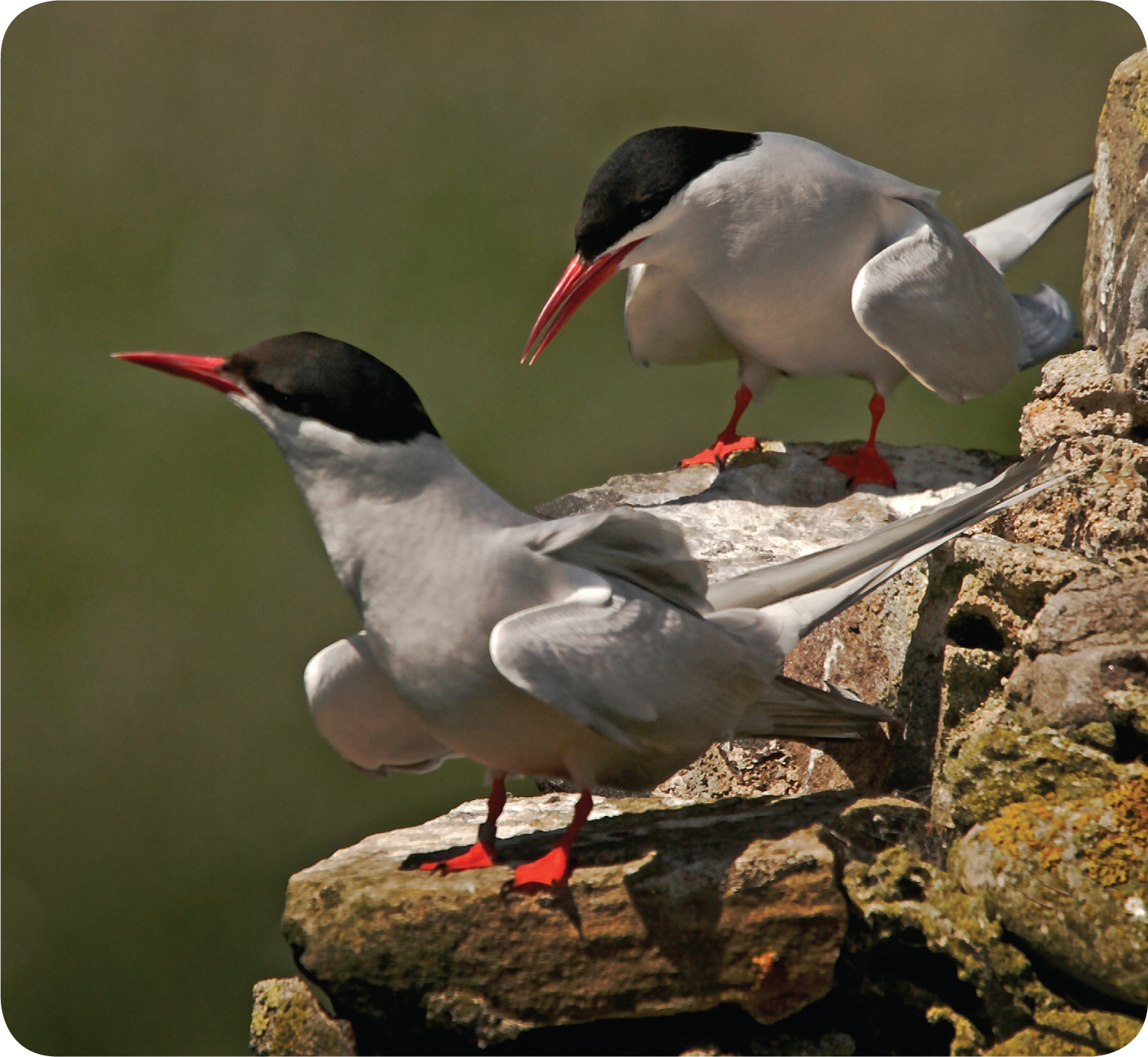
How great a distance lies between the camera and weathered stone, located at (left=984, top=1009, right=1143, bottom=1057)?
221 centimetres

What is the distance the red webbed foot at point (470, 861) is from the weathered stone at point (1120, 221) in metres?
2.11

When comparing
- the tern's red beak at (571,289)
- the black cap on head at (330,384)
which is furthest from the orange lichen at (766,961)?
the tern's red beak at (571,289)

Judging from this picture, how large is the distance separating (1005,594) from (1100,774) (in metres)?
0.57

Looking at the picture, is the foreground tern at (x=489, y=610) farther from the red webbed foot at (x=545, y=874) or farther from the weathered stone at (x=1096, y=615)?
the weathered stone at (x=1096, y=615)

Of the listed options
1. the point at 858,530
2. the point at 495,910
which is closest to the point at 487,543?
the point at 495,910

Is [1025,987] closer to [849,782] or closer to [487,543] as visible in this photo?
[849,782]

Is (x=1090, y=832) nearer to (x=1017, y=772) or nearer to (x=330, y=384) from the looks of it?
(x=1017, y=772)

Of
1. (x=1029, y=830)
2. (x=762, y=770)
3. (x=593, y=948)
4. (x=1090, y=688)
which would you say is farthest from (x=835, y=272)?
(x=593, y=948)

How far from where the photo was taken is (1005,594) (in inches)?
110

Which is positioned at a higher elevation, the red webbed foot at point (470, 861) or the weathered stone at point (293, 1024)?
the red webbed foot at point (470, 861)

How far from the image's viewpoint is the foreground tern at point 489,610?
93.4 inches

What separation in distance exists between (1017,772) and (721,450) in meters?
2.10

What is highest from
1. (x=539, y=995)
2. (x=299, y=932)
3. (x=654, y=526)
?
(x=654, y=526)

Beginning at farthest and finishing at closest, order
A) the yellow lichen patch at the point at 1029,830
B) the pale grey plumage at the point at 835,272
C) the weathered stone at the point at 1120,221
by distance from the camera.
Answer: the pale grey plumage at the point at 835,272, the weathered stone at the point at 1120,221, the yellow lichen patch at the point at 1029,830
